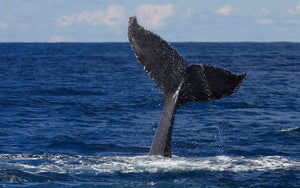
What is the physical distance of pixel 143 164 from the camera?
374 inches

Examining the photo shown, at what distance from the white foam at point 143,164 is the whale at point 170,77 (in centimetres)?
35

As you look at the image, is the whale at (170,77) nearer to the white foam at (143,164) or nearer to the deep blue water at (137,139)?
the white foam at (143,164)

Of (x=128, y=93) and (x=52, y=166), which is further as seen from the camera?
(x=128, y=93)

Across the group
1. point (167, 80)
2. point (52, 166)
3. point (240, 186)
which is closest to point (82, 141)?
point (52, 166)

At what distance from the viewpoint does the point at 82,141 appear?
13523mm

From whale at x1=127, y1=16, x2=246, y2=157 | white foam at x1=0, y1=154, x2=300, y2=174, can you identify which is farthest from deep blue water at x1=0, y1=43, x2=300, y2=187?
whale at x1=127, y1=16, x2=246, y2=157

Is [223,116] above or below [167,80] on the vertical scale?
below

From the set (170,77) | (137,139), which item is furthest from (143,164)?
(137,139)

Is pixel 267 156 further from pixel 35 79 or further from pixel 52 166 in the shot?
pixel 35 79

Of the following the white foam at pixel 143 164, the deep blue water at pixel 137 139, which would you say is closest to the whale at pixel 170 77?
the white foam at pixel 143 164

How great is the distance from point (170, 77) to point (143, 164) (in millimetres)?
1781

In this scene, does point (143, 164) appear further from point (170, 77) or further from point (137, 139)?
point (137, 139)

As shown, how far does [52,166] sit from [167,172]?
2426 millimetres

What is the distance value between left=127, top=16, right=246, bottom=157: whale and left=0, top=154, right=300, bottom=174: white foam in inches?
13.7
